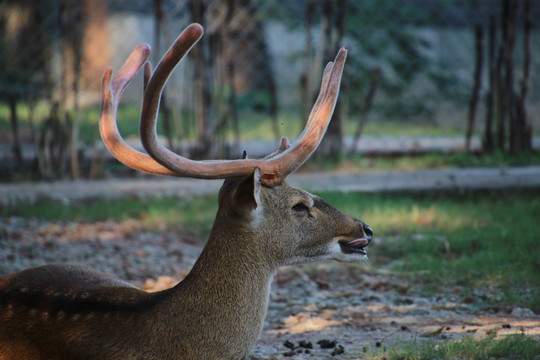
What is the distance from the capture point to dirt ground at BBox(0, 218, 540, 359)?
420 cm

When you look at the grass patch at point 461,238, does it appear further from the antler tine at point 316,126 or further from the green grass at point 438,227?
the antler tine at point 316,126

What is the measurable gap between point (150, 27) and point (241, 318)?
8.65 m

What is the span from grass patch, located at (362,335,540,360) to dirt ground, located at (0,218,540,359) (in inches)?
7.3

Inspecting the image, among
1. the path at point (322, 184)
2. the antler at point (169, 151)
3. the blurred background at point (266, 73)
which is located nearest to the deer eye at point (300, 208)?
the antler at point (169, 151)

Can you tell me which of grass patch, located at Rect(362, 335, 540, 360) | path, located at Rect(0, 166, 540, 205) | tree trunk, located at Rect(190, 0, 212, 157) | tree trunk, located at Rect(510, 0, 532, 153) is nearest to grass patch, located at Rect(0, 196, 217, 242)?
path, located at Rect(0, 166, 540, 205)

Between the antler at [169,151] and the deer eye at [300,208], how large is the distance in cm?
A: 17

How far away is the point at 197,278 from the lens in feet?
10.9

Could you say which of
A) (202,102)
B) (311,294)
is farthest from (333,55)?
(311,294)

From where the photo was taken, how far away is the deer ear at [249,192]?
3215 millimetres

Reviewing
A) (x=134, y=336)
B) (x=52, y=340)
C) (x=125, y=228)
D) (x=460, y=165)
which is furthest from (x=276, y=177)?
(x=460, y=165)

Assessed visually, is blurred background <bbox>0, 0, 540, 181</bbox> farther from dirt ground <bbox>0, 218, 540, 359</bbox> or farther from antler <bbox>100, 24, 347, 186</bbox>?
antler <bbox>100, 24, 347, 186</bbox>

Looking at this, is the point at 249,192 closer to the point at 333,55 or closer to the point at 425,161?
the point at 333,55

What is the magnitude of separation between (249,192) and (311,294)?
90.1 inches

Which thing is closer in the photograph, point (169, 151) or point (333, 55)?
point (169, 151)
